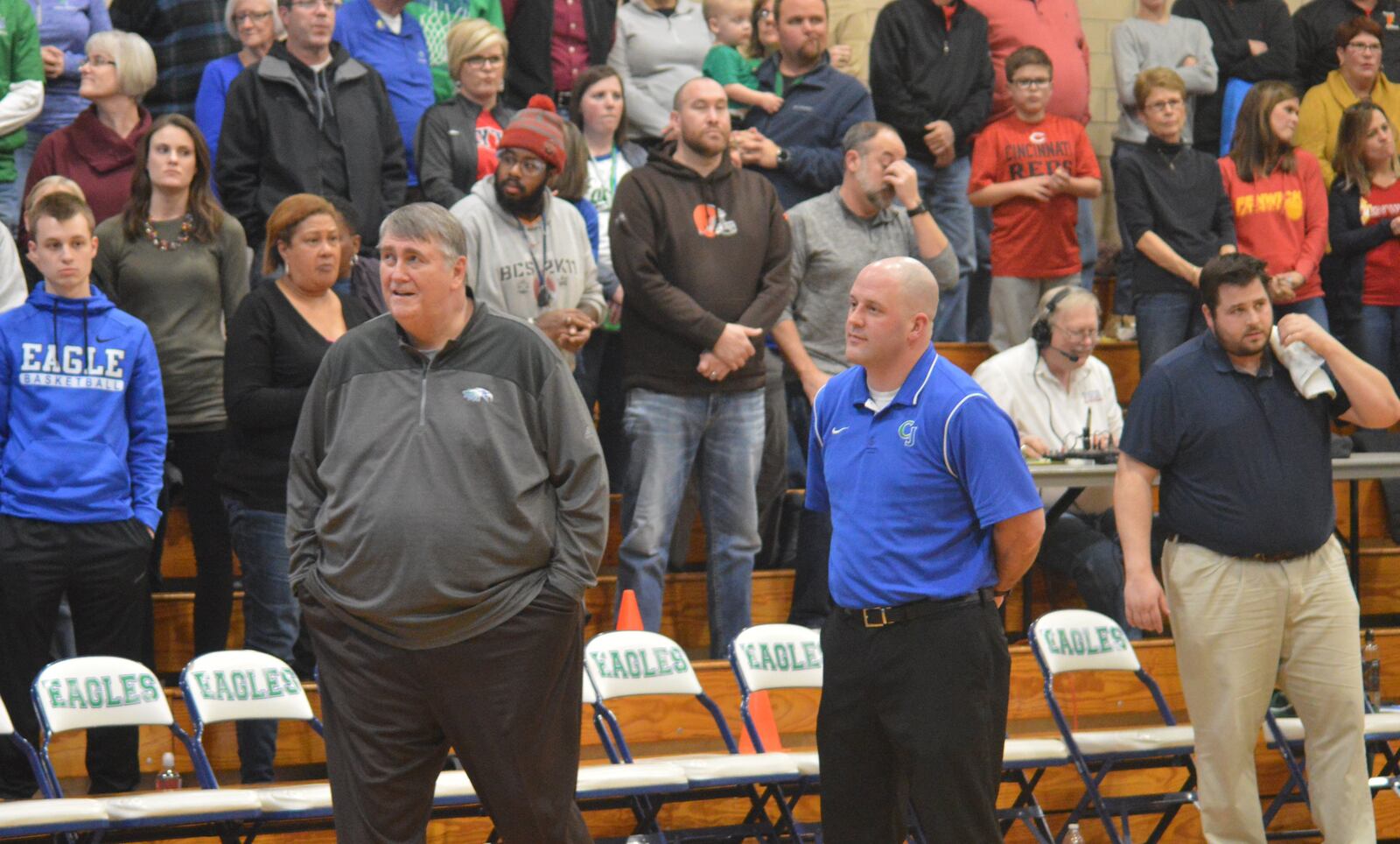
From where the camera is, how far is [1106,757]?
539 centimetres

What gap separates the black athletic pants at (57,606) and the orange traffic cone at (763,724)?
191 centimetres

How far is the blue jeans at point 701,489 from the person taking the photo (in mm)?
5773

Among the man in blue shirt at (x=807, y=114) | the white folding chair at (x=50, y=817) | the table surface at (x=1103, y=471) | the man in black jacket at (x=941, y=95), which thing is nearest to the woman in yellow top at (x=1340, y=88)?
the man in black jacket at (x=941, y=95)

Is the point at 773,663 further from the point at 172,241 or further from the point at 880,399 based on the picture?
the point at 172,241

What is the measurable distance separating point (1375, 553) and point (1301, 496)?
2.47 metres

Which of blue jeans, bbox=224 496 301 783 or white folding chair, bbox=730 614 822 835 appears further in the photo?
white folding chair, bbox=730 614 822 835

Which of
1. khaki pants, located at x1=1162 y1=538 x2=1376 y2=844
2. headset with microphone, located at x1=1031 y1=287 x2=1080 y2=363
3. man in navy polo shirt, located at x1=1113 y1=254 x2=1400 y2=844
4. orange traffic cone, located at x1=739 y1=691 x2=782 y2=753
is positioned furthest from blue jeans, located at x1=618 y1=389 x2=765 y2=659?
khaki pants, located at x1=1162 y1=538 x2=1376 y2=844

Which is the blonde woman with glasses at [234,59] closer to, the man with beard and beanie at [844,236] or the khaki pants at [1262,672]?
the man with beard and beanie at [844,236]

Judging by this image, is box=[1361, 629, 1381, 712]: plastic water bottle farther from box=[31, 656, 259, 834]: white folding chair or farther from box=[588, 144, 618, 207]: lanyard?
box=[31, 656, 259, 834]: white folding chair

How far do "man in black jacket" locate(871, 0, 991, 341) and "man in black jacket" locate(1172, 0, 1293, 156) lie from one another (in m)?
1.85

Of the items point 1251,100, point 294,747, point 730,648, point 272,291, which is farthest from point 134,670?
point 1251,100

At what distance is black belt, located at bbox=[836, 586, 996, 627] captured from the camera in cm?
393

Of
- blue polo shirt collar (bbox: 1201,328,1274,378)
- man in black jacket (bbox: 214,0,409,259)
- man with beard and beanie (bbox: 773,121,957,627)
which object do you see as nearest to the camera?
blue polo shirt collar (bbox: 1201,328,1274,378)

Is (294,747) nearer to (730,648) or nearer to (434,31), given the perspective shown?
(730,648)
